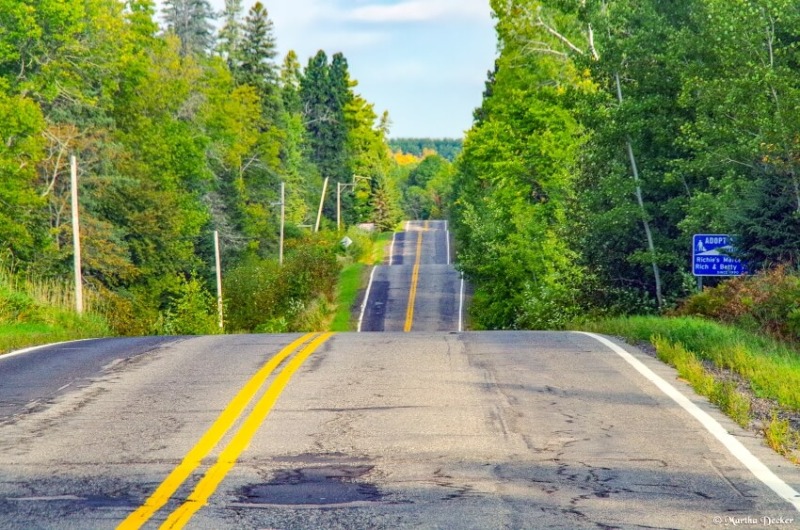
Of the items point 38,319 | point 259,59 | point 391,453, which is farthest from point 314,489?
point 259,59

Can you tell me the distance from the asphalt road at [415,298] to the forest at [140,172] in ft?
10.0

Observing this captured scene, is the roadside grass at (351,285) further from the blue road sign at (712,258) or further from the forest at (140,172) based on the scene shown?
the blue road sign at (712,258)

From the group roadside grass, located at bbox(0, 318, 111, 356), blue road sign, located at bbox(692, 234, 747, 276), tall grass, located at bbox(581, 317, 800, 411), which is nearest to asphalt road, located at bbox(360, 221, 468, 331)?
roadside grass, located at bbox(0, 318, 111, 356)

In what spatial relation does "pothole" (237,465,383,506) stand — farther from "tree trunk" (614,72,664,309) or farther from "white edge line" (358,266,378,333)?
"white edge line" (358,266,378,333)

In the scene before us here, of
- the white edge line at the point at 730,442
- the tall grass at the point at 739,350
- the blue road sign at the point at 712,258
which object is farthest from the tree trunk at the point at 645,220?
the white edge line at the point at 730,442

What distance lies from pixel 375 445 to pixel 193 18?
310ft

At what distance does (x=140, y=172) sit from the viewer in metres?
53.9

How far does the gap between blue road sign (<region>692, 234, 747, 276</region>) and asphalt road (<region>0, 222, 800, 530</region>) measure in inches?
415

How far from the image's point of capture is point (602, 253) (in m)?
29.1

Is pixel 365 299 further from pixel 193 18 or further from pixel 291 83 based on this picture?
pixel 291 83

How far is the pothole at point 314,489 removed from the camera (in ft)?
21.9

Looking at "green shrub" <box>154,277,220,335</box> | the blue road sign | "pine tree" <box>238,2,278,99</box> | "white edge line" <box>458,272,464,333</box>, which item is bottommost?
"white edge line" <box>458,272,464,333</box>

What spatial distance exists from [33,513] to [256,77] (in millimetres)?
84220

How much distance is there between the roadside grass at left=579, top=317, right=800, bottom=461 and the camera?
9.19 meters
